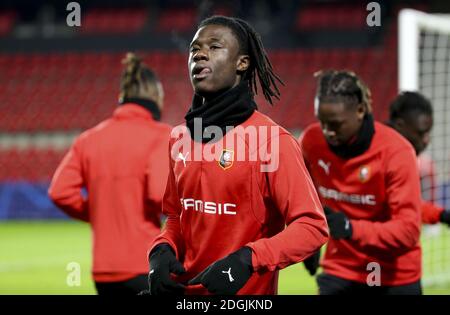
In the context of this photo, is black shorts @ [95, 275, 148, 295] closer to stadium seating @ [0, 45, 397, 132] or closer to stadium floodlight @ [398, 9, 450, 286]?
stadium floodlight @ [398, 9, 450, 286]

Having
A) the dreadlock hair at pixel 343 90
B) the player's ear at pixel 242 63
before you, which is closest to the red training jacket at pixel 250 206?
the player's ear at pixel 242 63

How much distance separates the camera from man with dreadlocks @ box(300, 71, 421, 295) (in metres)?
4.02

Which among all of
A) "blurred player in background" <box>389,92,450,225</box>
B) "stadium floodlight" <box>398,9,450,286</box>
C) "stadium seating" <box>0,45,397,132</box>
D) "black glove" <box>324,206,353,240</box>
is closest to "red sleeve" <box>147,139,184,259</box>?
"black glove" <box>324,206,353,240</box>

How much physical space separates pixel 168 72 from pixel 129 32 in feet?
6.91

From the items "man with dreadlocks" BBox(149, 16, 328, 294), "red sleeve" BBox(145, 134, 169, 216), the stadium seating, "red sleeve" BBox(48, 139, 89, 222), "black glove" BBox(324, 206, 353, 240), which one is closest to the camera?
"man with dreadlocks" BBox(149, 16, 328, 294)

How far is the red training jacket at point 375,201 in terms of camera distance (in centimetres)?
399

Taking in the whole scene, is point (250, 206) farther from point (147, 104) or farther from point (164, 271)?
point (147, 104)

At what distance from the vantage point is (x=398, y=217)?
4.02 metres

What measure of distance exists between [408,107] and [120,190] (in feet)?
6.07

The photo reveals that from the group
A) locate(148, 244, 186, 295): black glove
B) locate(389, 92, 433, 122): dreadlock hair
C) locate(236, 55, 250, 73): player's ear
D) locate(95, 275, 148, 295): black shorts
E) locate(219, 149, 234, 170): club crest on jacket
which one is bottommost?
locate(95, 275, 148, 295): black shorts

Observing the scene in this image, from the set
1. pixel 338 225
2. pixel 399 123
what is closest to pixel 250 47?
pixel 338 225

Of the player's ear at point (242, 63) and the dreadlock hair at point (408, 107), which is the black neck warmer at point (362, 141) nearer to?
the dreadlock hair at point (408, 107)

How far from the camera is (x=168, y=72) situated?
2148 cm

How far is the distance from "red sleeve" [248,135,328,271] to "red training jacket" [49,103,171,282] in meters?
1.81
